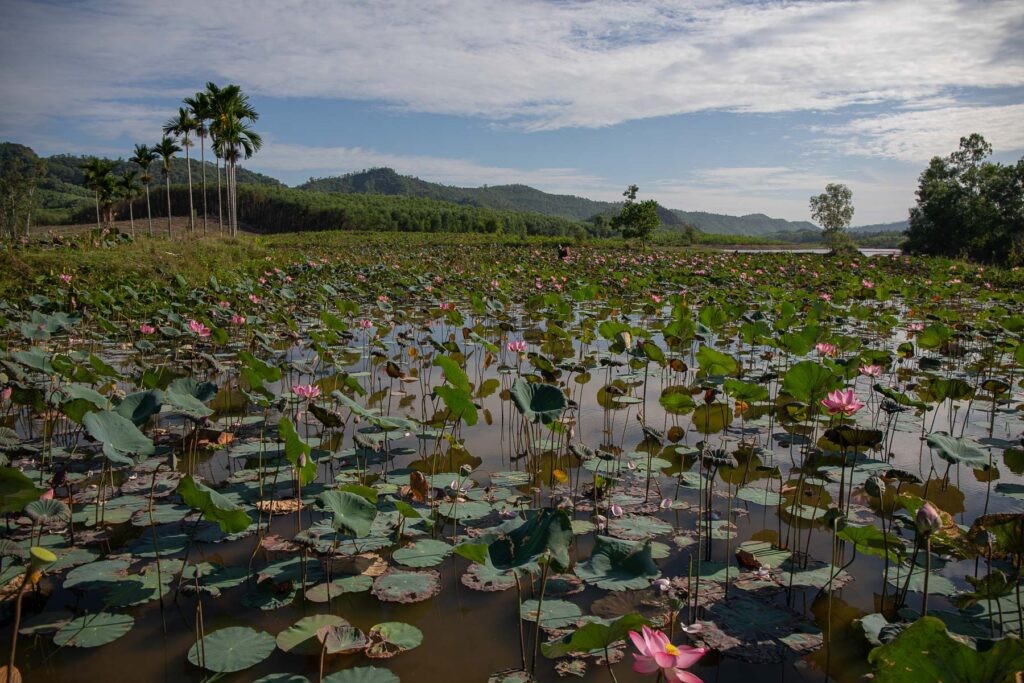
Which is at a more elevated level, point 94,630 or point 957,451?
point 957,451

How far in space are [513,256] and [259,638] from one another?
16.9 metres

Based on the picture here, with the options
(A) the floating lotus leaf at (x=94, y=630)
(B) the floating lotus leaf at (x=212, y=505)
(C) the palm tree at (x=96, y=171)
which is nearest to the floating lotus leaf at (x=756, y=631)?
(B) the floating lotus leaf at (x=212, y=505)

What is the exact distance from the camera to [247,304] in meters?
8.09

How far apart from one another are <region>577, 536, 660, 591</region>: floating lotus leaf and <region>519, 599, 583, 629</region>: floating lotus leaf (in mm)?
256

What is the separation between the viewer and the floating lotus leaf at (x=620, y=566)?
1714 millimetres

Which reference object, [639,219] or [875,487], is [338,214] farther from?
[875,487]

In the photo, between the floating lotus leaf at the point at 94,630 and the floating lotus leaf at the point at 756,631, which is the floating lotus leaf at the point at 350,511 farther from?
the floating lotus leaf at the point at 756,631

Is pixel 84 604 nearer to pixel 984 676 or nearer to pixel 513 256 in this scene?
pixel 984 676

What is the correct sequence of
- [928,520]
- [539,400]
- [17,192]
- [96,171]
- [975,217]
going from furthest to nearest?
[17,192]
[96,171]
[975,217]
[539,400]
[928,520]

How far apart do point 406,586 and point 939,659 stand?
63.5 inches

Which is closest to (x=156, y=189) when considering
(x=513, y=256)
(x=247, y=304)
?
(x=513, y=256)

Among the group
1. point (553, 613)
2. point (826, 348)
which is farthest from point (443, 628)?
point (826, 348)

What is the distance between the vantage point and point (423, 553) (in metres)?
2.37

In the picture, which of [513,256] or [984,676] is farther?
[513,256]
